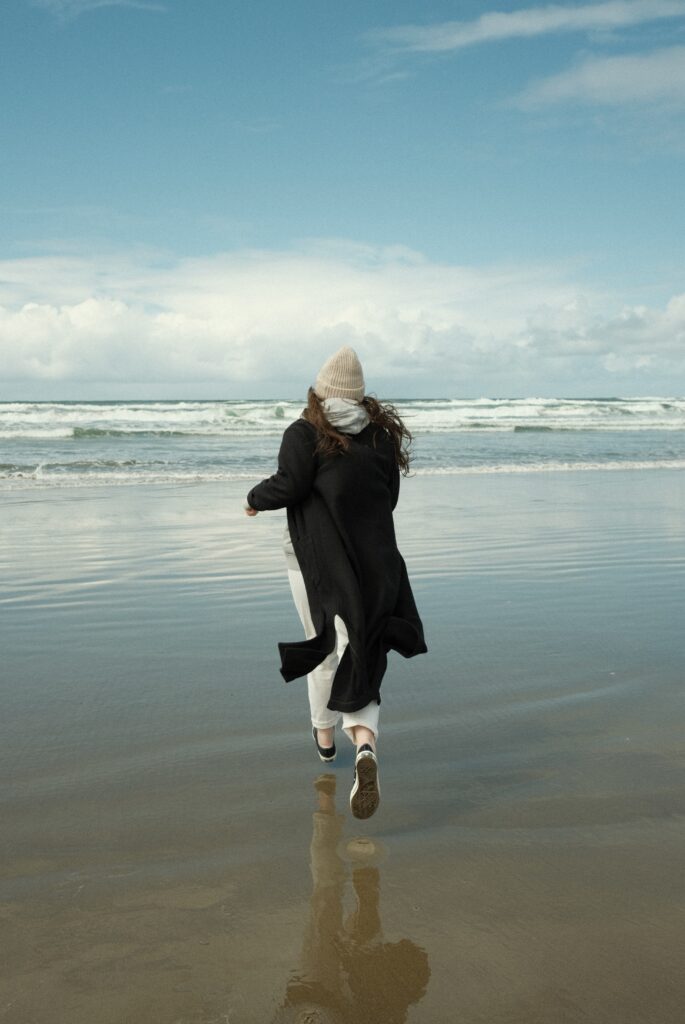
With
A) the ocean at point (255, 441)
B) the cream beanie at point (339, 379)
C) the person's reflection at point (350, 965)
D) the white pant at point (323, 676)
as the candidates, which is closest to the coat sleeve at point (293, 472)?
the cream beanie at point (339, 379)

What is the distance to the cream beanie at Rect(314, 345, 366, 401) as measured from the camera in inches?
150

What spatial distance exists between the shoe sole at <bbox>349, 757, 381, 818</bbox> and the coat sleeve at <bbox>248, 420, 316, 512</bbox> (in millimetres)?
1033

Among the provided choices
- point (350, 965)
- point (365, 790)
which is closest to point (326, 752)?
point (365, 790)

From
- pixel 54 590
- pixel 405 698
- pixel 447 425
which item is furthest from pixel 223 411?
pixel 405 698

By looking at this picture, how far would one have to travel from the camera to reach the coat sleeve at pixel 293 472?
3734 millimetres

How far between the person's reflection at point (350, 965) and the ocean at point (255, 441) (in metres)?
10.7

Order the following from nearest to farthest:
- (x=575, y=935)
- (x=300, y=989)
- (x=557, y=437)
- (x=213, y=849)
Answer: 1. (x=300, y=989)
2. (x=575, y=935)
3. (x=213, y=849)
4. (x=557, y=437)

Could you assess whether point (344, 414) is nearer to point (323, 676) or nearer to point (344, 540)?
point (344, 540)

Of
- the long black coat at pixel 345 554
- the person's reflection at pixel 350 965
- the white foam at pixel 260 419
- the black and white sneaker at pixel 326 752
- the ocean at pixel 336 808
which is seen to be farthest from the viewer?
the white foam at pixel 260 419

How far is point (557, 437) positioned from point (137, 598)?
2865 cm

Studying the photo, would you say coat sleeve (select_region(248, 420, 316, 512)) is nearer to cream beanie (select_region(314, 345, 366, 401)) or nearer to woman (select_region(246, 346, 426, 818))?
woman (select_region(246, 346, 426, 818))

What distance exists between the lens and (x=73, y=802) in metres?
3.59

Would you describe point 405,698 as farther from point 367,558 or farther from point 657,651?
point 657,651

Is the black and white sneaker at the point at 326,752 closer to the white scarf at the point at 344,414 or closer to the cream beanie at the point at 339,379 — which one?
the white scarf at the point at 344,414
